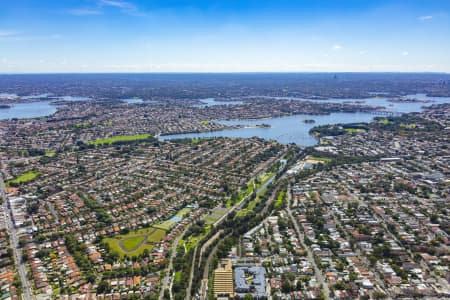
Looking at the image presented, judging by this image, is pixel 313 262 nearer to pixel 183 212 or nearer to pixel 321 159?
pixel 183 212

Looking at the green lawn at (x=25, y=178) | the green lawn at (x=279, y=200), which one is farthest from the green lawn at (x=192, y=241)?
the green lawn at (x=25, y=178)

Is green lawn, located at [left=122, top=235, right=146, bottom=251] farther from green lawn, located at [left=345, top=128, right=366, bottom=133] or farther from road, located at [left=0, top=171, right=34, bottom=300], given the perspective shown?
green lawn, located at [left=345, top=128, right=366, bottom=133]

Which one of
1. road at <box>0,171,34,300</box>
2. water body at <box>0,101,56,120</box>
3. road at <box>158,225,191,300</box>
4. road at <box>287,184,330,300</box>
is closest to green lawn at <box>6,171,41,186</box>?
road at <box>0,171,34,300</box>

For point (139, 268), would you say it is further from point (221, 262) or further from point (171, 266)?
point (221, 262)

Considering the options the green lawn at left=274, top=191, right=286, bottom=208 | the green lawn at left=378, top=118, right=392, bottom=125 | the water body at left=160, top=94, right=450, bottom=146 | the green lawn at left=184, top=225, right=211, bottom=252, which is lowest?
the green lawn at left=184, top=225, right=211, bottom=252

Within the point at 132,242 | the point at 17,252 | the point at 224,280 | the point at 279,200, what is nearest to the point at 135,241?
the point at 132,242

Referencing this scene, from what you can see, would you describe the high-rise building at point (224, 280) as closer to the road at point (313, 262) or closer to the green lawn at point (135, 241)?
the road at point (313, 262)

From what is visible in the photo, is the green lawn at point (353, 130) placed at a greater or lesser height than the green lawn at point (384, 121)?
lesser
